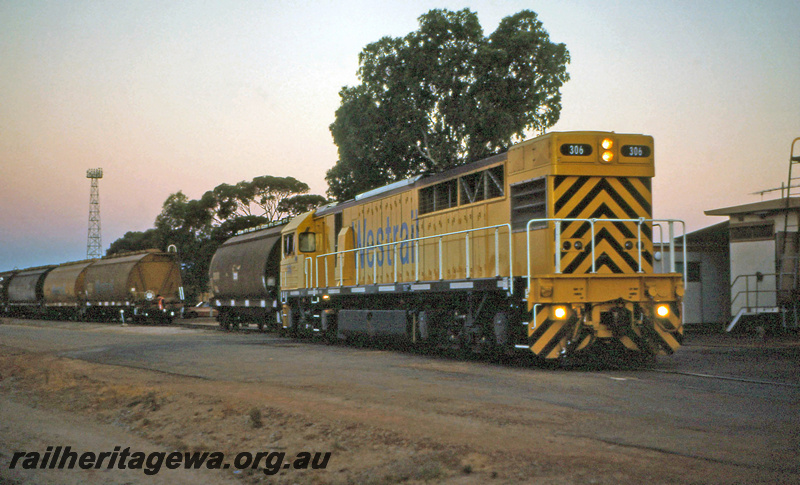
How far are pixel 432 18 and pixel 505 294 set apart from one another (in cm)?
1991

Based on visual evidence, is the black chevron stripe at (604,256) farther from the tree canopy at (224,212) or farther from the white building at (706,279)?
the tree canopy at (224,212)

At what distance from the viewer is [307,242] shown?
68.9 ft

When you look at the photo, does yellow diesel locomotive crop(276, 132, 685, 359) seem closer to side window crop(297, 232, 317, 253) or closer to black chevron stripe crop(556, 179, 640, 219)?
black chevron stripe crop(556, 179, 640, 219)

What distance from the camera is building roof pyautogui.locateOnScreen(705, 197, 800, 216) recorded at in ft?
64.0

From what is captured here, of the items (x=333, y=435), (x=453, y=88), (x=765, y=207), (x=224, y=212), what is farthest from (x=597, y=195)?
(x=224, y=212)

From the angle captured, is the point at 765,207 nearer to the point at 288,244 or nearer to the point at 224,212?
the point at 288,244

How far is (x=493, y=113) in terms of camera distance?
29.1 meters

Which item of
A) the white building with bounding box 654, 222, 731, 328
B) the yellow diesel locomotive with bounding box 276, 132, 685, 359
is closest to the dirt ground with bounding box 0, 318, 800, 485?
the yellow diesel locomotive with bounding box 276, 132, 685, 359

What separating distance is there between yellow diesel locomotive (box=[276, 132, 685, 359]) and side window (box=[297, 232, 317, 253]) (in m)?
5.09

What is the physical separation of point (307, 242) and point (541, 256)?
1032 cm

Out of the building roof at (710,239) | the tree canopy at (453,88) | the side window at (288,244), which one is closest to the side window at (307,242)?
the side window at (288,244)

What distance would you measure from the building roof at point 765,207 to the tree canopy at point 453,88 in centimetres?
1067

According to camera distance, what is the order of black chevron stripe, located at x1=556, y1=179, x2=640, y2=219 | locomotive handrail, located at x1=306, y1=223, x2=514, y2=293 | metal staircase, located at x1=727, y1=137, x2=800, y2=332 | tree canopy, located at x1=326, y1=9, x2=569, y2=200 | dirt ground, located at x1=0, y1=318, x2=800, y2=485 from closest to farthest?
dirt ground, located at x1=0, y1=318, x2=800, y2=485, black chevron stripe, located at x1=556, y1=179, x2=640, y2=219, locomotive handrail, located at x1=306, y1=223, x2=514, y2=293, metal staircase, located at x1=727, y1=137, x2=800, y2=332, tree canopy, located at x1=326, y1=9, x2=569, y2=200

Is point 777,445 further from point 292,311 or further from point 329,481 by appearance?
point 292,311
